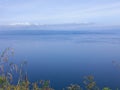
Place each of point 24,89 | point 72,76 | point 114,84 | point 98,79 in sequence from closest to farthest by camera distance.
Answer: point 24,89
point 114,84
point 98,79
point 72,76

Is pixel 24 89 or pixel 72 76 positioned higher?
pixel 24 89

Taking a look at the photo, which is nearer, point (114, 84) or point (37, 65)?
point (114, 84)

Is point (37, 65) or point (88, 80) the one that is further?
point (37, 65)

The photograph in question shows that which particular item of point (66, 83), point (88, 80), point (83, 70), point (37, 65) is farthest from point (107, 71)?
point (88, 80)

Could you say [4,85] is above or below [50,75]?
above

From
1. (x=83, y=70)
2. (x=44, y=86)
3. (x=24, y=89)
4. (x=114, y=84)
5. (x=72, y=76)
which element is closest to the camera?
(x=24, y=89)

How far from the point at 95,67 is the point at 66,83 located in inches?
155

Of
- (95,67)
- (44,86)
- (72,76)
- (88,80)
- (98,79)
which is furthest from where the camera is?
(95,67)

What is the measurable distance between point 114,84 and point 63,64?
5.49m

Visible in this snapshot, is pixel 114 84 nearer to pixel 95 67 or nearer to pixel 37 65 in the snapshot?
pixel 95 67

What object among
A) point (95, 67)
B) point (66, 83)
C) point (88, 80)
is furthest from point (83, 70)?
point (88, 80)

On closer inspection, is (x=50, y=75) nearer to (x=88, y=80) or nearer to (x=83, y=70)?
(x=83, y=70)

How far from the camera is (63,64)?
16.5m

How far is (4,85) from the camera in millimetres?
3174
